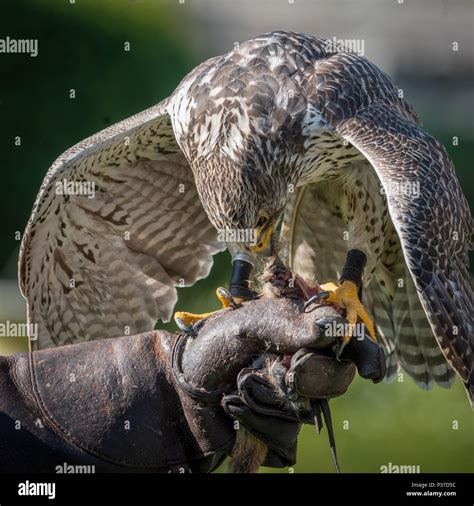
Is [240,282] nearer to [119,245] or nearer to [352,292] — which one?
[352,292]

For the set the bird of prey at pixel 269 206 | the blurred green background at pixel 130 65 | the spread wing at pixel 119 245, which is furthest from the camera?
the blurred green background at pixel 130 65

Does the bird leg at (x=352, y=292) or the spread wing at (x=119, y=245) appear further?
the spread wing at (x=119, y=245)

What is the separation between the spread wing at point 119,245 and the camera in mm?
5898

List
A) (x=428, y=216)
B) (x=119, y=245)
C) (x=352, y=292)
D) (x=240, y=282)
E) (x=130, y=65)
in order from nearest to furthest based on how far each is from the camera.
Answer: (x=428, y=216), (x=240, y=282), (x=352, y=292), (x=119, y=245), (x=130, y=65)

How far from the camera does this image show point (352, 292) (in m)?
5.05

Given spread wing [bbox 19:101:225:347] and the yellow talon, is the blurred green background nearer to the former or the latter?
spread wing [bbox 19:101:225:347]

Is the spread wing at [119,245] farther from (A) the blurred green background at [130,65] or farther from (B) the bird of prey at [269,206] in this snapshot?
(A) the blurred green background at [130,65]

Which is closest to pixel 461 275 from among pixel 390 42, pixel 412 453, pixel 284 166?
pixel 284 166

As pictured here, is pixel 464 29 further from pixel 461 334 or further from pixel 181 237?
pixel 461 334

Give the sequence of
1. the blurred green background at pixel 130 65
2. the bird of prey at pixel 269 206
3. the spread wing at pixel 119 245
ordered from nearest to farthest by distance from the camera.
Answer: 1. the bird of prey at pixel 269 206
2. the spread wing at pixel 119 245
3. the blurred green background at pixel 130 65

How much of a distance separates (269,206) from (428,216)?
710mm

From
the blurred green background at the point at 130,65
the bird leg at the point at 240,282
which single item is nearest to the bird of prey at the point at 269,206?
the bird leg at the point at 240,282

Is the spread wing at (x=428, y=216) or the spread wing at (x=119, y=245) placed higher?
the spread wing at (x=428, y=216)

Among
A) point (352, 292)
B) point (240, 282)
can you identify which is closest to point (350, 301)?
point (352, 292)
